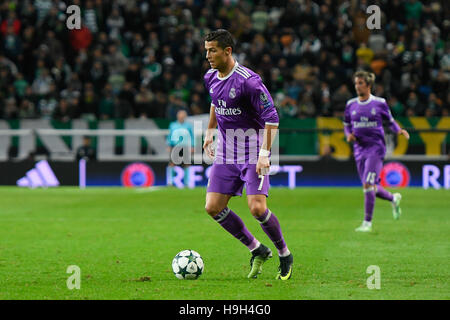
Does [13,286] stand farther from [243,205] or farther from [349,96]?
[349,96]

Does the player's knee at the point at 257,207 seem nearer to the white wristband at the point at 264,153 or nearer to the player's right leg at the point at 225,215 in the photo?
the player's right leg at the point at 225,215

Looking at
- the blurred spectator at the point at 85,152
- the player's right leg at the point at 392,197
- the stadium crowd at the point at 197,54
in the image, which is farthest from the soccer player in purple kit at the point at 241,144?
the blurred spectator at the point at 85,152

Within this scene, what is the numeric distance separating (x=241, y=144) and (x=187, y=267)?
49.3 inches

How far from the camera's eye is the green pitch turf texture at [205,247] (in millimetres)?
7465

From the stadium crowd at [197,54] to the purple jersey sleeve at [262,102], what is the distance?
13.9 m

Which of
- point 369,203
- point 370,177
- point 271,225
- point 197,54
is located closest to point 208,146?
point 271,225

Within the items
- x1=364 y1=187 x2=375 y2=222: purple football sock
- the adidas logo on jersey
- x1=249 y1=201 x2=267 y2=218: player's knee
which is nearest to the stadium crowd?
the adidas logo on jersey

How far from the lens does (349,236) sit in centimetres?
1187

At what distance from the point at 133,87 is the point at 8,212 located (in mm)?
8733

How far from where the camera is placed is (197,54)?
24.2 meters

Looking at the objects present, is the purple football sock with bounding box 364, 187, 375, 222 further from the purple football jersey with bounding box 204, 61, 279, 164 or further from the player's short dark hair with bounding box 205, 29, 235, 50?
the player's short dark hair with bounding box 205, 29, 235, 50

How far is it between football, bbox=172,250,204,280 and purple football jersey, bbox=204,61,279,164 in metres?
0.96

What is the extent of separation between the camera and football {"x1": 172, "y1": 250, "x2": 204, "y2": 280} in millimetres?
8023

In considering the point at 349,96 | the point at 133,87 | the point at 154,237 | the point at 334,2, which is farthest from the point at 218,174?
the point at 334,2
